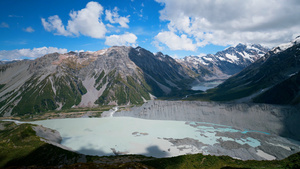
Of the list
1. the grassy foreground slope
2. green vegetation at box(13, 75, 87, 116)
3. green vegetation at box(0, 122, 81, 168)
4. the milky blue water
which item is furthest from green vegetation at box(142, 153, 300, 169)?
green vegetation at box(13, 75, 87, 116)

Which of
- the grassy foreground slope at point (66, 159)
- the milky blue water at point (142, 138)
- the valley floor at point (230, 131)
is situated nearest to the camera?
the grassy foreground slope at point (66, 159)

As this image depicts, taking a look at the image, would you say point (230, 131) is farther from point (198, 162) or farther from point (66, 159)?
point (66, 159)

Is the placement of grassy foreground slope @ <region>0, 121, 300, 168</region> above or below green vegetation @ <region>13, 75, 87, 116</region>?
below

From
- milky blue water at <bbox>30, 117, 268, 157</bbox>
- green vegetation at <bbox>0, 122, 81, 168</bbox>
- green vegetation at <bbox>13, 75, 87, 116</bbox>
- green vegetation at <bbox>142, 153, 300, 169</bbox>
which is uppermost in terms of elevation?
green vegetation at <bbox>13, 75, 87, 116</bbox>

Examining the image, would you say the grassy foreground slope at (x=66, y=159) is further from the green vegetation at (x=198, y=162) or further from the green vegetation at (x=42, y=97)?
the green vegetation at (x=42, y=97)

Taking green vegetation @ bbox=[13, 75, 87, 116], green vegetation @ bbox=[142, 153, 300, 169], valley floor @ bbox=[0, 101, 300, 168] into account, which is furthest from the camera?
green vegetation @ bbox=[13, 75, 87, 116]

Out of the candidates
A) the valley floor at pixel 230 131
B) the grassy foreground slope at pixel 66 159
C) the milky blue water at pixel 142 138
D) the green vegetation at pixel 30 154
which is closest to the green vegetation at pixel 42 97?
the valley floor at pixel 230 131

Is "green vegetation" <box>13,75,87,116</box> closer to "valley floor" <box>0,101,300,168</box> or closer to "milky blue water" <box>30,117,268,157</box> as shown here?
"valley floor" <box>0,101,300,168</box>

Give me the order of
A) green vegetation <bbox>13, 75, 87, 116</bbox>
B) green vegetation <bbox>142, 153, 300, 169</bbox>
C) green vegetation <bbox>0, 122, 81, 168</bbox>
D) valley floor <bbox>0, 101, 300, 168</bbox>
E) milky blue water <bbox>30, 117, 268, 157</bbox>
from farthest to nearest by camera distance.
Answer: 1. green vegetation <bbox>13, 75, 87, 116</bbox>
2. milky blue water <bbox>30, 117, 268, 157</bbox>
3. green vegetation <bbox>0, 122, 81, 168</bbox>
4. valley floor <bbox>0, 101, 300, 168</bbox>
5. green vegetation <bbox>142, 153, 300, 169</bbox>

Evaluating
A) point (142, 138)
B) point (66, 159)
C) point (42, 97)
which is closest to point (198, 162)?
point (66, 159)

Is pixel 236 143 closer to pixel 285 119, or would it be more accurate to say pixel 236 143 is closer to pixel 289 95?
pixel 285 119

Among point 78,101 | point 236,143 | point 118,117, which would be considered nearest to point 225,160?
point 236,143

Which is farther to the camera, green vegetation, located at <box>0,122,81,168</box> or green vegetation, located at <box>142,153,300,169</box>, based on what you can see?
green vegetation, located at <box>0,122,81,168</box>
